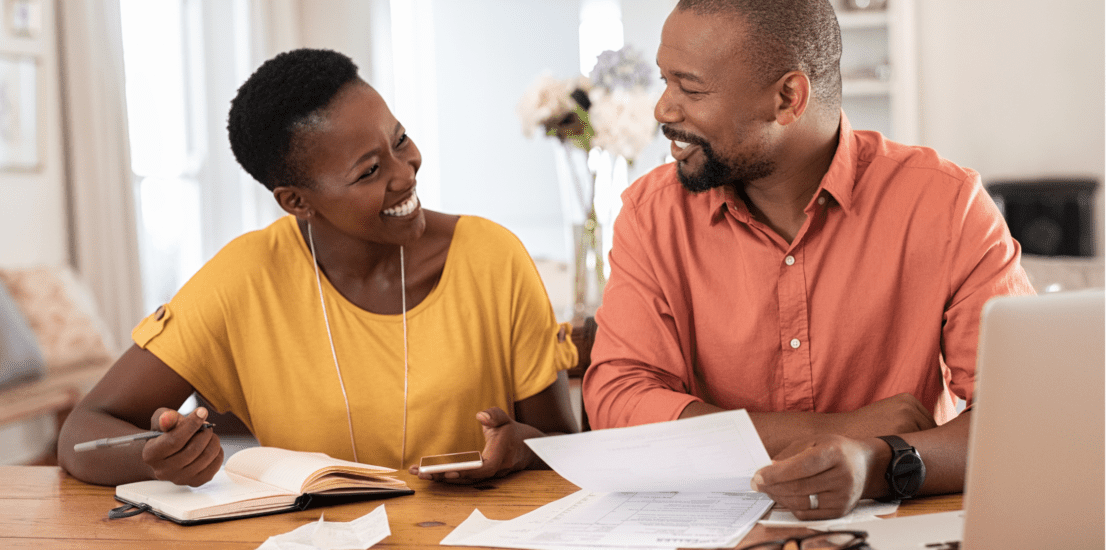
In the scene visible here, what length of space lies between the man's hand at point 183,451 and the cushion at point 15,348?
235cm

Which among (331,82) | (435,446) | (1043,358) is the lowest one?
(435,446)

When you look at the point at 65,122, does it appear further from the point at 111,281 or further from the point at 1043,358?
the point at 1043,358

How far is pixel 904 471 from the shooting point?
1001 millimetres

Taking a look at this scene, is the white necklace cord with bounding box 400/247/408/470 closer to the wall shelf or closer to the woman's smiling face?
the woman's smiling face

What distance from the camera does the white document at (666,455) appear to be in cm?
95

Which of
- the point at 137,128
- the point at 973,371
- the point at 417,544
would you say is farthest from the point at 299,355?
the point at 137,128

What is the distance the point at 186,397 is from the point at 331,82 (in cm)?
56

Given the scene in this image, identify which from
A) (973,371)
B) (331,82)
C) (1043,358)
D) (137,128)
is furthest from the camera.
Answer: (137,128)

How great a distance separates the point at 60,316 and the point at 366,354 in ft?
8.05

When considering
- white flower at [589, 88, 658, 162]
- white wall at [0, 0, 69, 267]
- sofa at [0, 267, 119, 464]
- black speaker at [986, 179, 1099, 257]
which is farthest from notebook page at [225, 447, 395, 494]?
black speaker at [986, 179, 1099, 257]

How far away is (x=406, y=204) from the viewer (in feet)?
4.88

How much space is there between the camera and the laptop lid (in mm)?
661

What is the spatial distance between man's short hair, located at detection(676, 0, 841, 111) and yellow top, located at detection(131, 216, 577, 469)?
0.52 m

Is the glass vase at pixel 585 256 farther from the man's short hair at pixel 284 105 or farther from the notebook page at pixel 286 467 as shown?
the notebook page at pixel 286 467
